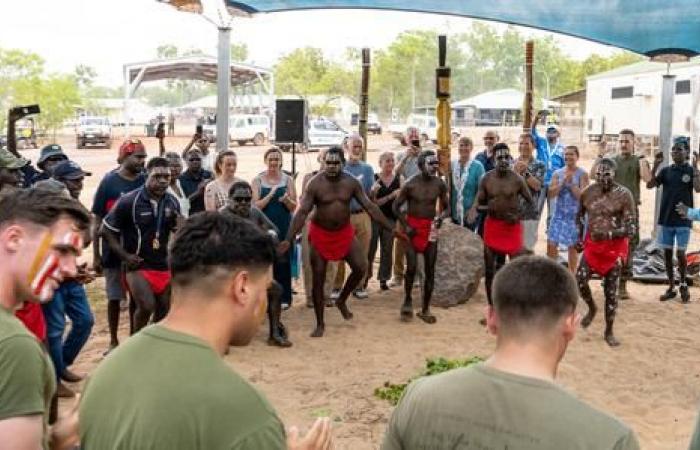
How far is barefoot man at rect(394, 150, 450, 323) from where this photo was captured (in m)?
7.89

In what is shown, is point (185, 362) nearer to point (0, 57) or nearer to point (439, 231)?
point (439, 231)

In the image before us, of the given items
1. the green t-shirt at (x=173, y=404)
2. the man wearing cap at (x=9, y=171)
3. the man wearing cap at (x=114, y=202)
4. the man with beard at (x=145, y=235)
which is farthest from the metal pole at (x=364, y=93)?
the green t-shirt at (x=173, y=404)

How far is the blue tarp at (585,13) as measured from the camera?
29.3ft

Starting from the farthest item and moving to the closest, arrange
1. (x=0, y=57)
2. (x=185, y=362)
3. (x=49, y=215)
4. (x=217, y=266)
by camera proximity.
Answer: (x=0, y=57) < (x=49, y=215) < (x=217, y=266) < (x=185, y=362)

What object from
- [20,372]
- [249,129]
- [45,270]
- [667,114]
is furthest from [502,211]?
[249,129]

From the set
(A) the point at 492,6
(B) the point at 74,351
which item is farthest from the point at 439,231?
(B) the point at 74,351

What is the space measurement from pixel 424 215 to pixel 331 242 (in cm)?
108

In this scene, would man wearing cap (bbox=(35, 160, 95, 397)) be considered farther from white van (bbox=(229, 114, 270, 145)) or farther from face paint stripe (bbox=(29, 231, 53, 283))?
white van (bbox=(229, 114, 270, 145))

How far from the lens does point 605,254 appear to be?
7.10 m

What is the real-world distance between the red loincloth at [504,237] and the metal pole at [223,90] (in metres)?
3.07

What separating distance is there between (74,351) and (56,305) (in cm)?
83

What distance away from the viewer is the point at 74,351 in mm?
5789

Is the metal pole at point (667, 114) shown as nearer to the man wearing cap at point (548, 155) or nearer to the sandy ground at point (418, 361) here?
the man wearing cap at point (548, 155)

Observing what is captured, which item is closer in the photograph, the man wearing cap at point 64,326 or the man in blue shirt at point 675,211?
the man wearing cap at point 64,326
